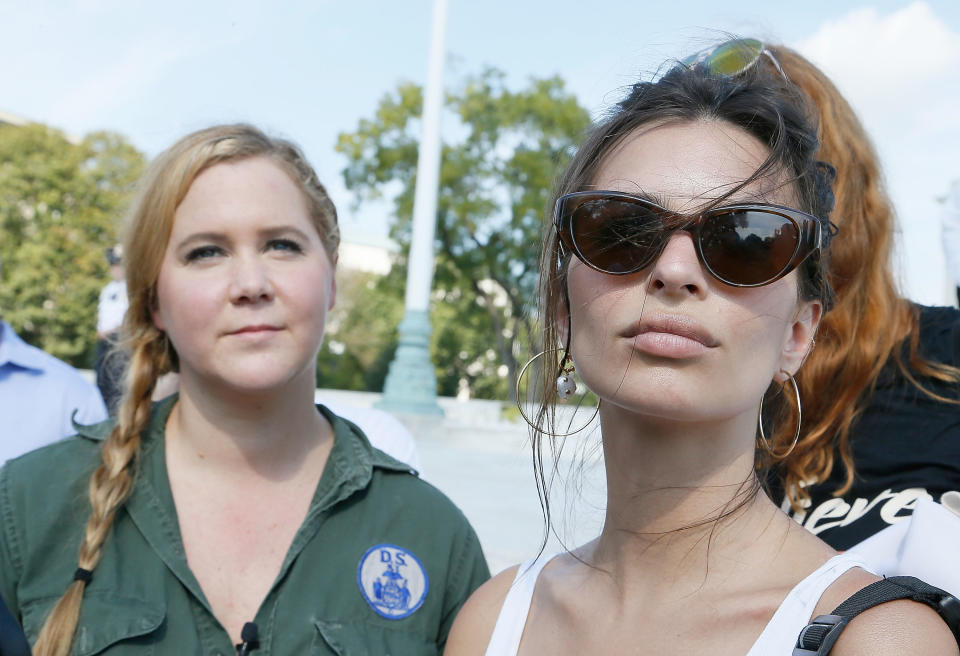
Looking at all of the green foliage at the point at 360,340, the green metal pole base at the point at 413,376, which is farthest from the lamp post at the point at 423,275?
the green foliage at the point at 360,340

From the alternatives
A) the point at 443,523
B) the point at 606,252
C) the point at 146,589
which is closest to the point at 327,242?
the point at 443,523

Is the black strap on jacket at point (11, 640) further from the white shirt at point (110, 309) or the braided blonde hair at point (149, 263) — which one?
the white shirt at point (110, 309)

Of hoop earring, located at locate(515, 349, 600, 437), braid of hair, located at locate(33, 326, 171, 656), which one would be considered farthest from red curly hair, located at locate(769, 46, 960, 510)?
braid of hair, located at locate(33, 326, 171, 656)

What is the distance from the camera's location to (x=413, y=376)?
648 inches

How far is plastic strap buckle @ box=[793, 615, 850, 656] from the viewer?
116 centimetres

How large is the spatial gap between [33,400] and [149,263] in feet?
3.10

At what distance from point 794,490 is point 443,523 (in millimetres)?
896

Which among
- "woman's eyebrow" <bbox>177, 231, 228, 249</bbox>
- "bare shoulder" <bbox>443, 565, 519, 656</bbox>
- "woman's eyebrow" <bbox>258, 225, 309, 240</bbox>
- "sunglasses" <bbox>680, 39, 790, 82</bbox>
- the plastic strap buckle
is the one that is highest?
"sunglasses" <bbox>680, 39, 790, 82</bbox>

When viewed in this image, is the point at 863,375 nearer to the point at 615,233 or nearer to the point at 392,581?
the point at 615,233

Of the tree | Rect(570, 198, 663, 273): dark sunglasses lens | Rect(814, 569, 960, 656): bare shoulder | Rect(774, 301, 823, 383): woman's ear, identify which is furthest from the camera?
the tree

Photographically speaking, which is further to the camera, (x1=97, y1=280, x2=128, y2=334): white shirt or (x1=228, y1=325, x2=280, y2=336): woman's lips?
(x1=97, y1=280, x2=128, y2=334): white shirt

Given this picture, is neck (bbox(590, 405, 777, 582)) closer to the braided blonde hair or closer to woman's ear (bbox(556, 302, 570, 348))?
woman's ear (bbox(556, 302, 570, 348))

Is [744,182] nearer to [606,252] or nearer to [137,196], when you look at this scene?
[606,252]

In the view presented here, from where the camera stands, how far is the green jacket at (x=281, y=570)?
2004 mm
